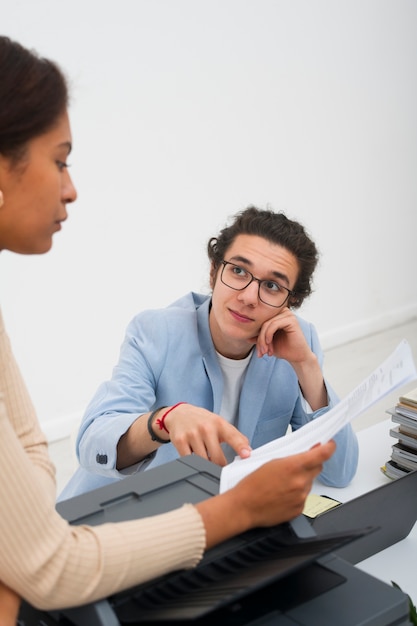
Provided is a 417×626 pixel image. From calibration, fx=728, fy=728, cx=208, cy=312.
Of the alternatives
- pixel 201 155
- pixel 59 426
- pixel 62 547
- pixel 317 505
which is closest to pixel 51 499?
pixel 62 547

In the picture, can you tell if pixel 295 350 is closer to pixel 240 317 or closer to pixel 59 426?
pixel 240 317

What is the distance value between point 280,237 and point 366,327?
3.05 metres

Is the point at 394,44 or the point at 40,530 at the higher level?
the point at 394,44

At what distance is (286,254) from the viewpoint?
1.72 meters

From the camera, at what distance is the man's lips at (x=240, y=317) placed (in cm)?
166

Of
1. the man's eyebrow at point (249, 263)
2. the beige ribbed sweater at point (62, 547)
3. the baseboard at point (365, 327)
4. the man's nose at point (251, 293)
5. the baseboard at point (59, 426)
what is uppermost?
the man's eyebrow at point (249, 263)

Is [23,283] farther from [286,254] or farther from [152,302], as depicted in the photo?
[286,254]

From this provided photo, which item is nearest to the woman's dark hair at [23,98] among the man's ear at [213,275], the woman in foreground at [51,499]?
the woman in foreground at [51,499]

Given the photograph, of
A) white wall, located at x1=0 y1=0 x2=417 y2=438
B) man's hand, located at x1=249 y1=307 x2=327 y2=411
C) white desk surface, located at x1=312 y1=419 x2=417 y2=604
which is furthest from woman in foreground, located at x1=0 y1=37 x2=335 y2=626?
white wall, located at x1=0 y1=0 x2=417 y2=438

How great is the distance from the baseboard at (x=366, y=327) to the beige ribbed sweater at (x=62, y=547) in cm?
363

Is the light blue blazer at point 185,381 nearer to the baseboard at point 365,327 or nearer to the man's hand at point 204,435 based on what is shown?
the man's hand at point 204,435

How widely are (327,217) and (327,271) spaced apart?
322 millimetres

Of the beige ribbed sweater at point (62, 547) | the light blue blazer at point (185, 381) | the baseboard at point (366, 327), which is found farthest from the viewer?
the baseboard at point (366, 327)

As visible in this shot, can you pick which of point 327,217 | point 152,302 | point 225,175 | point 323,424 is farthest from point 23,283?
point 323,424
